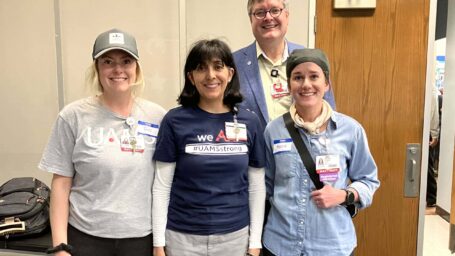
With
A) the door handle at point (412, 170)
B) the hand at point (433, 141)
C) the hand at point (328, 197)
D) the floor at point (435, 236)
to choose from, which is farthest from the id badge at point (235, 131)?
the hand at point (433, 141)

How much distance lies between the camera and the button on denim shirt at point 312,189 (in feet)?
4.84

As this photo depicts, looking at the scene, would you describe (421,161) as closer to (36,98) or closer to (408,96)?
(408,96)

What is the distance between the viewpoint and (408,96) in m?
2.51

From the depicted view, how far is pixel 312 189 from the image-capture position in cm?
149

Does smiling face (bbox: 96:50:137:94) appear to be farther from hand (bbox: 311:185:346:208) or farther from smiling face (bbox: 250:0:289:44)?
hand (bbox: 311:185:346:208)

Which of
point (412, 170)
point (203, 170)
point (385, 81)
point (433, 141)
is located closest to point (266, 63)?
point (203, 170)

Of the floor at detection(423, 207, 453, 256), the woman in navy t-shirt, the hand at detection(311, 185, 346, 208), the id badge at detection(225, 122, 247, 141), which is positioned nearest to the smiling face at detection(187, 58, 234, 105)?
the woman in navy t-shirt

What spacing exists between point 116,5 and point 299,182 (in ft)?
6.49

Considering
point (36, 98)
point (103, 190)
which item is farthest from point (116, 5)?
point (103, 190)

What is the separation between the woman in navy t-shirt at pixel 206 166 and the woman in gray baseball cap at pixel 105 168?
0.26ft

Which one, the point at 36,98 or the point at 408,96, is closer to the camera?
the point at 408,96

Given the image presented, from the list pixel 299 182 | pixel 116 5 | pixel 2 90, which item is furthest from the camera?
pixel 2 90

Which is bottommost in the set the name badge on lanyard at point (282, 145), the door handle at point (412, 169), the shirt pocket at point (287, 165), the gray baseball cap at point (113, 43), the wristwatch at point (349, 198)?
the door handle at point (412, 169)

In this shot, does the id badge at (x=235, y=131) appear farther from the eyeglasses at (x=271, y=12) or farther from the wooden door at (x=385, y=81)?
the wooden door at (x=385, y=81)
